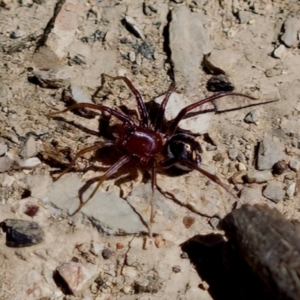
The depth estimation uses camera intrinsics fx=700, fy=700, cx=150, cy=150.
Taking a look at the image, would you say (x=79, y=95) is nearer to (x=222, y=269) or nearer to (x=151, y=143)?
(x=151, y=143)

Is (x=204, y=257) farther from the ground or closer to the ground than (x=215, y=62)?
closer to the ground

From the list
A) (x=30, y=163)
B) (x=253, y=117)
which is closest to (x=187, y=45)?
(x=253, y=117)

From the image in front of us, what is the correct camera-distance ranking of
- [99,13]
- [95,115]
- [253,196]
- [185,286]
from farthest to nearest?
1. [99,13]
2. [95,115]
3. [253,196]
4. [185,286]

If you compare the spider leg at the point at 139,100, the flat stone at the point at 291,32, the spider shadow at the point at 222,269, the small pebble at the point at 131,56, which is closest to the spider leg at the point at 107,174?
the spider leg at the point at 139,100

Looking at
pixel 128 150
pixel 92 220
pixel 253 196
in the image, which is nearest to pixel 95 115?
pixel 128 150

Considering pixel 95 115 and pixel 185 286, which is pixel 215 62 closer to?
pixel 95 115

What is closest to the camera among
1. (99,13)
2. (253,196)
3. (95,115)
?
(253,196)

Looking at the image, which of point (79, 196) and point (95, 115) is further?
point (95, 115)

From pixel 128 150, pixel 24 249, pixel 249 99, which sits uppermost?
pixel 249 99
